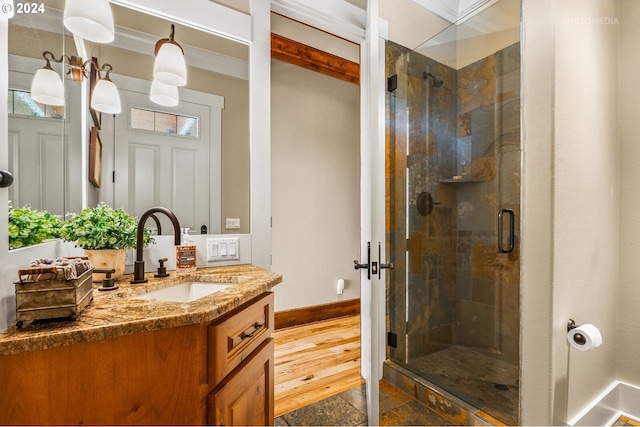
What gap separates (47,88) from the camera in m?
1.03

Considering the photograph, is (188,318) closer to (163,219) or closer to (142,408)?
(142,408)

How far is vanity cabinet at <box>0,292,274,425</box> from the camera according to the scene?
2.22 feet

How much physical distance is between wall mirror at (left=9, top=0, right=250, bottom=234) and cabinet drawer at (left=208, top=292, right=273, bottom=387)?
666mm

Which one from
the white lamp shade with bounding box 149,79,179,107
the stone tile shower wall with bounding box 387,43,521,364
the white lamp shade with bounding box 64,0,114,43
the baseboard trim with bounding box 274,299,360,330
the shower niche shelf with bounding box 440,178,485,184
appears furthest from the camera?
the baseboard trim with bounding box 274,299,360,330

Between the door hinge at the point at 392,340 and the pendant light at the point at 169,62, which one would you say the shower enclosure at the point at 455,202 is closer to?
the door hinge at the point at 392,340

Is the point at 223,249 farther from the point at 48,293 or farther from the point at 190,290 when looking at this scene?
the point at 48,293

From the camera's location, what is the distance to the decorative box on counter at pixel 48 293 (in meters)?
0.71

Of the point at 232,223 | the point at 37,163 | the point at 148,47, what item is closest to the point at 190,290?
the point at 232,223

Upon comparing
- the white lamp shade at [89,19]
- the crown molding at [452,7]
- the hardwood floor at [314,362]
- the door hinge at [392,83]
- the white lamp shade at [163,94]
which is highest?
the crown molding at [452,7]

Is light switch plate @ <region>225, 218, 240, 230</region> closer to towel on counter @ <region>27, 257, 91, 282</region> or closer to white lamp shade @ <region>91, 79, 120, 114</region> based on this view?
white lamp shade @ <region>91, 79, 120, 114</region>

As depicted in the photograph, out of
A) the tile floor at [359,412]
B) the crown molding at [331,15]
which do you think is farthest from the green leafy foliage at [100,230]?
the crown molding at [331,15]

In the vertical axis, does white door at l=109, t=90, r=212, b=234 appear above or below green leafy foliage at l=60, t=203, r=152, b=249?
above

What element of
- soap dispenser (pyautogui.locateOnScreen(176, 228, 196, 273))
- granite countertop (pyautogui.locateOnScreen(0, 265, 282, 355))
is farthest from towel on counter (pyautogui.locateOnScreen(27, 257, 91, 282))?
Result: soap dispenser (pyautogui.locateOnScreen(176, 228, 196, 273))

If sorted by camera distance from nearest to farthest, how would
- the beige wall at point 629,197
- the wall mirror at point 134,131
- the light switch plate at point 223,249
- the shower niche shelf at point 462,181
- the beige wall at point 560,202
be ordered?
the wall mirror at point 134,131 → the beige wall at point 560,202 → the light switch plate at point 223,249 → the beige wall at point 629,197 → the shower niche shelf at point 462,181
